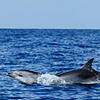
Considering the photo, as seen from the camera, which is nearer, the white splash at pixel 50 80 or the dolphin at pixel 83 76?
the white splash at pixel 50 80

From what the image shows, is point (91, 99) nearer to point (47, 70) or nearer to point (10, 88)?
point (10, 88)

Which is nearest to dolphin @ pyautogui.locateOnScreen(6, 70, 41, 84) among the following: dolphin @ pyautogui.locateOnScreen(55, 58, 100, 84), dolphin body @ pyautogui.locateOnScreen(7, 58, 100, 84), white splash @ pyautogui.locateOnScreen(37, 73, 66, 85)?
dolphin body @ pyautogui.locateOnScreen(7, 58, 100, 84)

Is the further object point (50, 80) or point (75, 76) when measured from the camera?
point (50, 80)

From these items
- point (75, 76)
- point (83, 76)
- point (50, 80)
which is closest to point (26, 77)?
point (50, 80)

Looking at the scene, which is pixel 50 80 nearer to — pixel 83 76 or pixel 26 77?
pixel 26 77

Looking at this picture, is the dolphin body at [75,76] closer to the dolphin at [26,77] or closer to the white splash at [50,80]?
the dolphin at [26,77]

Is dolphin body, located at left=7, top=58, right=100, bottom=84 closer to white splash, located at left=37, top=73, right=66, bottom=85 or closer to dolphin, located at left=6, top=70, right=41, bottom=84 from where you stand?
dolphin, located at left=6, top=70, right=41, bottom=84

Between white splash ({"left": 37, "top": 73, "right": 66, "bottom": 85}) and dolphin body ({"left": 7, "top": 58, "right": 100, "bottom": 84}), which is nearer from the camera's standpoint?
white splash ({"left": 37, "top": 73, "right": 66, "bottom": 85})

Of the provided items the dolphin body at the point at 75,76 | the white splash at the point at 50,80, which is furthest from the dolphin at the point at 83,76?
the white splash at the point at 50,80

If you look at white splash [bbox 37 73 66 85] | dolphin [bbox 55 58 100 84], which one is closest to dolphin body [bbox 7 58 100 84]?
dolphin [bbox 55 58 100 84]

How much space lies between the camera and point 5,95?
14.1 m

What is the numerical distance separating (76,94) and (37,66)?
8992 millimetres

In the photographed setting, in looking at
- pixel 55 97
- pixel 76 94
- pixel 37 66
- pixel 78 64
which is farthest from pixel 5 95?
pixel 78 64

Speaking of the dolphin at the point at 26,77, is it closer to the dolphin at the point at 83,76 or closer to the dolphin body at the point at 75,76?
the dolphin body at the point at 75,76
